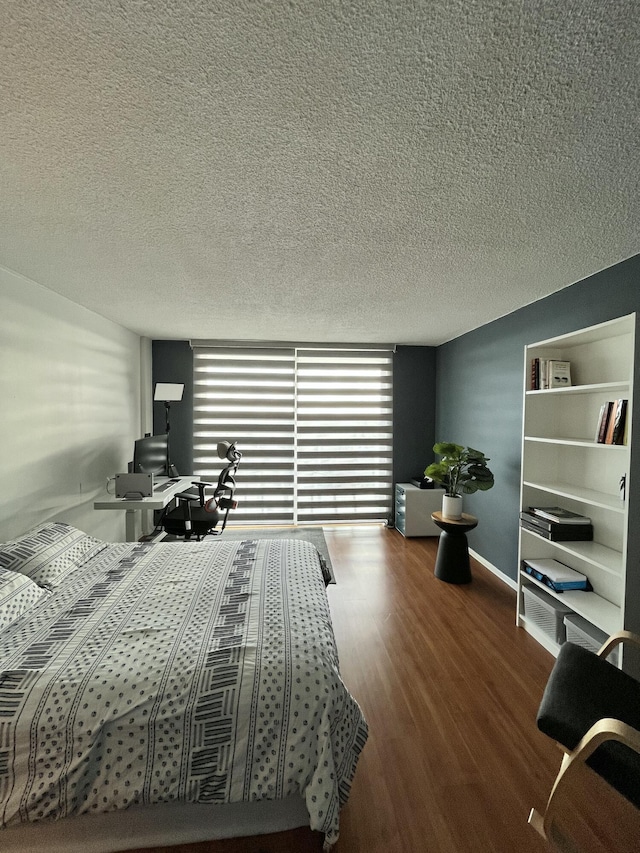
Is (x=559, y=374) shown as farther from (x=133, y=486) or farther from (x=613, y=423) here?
(x=133, y=486)

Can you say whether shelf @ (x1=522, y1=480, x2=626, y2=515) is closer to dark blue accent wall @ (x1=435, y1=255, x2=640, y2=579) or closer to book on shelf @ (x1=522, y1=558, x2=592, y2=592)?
book on shelf @ (x1=522, y1=558, x2=592, y2=592)

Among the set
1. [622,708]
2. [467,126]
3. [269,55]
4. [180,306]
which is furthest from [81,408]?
[622,708]

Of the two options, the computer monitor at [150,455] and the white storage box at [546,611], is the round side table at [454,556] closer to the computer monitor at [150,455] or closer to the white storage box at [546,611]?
the white storage box at [546,611]

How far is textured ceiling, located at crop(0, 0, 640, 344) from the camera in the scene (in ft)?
3.07

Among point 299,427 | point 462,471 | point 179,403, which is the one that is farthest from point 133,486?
point 462,471

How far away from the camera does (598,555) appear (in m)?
2.43

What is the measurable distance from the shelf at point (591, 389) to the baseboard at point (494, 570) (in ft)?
5.87

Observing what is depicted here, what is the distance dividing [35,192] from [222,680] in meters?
2.12

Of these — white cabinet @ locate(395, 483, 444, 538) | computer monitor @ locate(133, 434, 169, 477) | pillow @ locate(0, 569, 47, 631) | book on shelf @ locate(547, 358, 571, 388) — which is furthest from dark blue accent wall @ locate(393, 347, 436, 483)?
pillow @ locate(0, 569, 47, 631)

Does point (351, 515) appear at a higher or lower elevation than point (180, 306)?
lower

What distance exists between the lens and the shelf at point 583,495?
2.26 meters

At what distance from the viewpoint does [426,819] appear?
1565 millimetres

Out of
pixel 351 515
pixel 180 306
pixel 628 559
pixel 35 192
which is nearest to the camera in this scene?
pixel 35 192

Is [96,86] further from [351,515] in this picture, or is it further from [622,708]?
[351,515]
